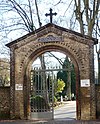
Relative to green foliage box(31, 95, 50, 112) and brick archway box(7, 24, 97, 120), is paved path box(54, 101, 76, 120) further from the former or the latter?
brick archway box(7, 24, 97, 120)

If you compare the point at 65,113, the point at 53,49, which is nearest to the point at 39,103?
the point at 53,49

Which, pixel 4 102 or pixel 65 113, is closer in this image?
pixel 4 102

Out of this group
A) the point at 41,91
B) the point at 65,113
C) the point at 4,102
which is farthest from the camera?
the point at 65,113

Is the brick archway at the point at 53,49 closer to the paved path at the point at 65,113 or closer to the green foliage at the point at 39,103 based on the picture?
the green foliage at the point at 39,103

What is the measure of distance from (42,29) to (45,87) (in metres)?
3.66

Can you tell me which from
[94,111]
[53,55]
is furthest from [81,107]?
[53,55]

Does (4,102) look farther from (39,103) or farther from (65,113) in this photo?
(65,113)

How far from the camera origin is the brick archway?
57.4 ft

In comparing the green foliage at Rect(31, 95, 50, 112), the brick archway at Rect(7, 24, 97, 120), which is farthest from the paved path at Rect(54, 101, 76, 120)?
the brick archway at Rect(7, 24, 97, 120)

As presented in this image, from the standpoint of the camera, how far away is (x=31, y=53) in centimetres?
1819

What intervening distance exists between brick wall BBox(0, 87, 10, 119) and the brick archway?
14.5 inches

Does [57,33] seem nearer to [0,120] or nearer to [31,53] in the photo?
[31,53]

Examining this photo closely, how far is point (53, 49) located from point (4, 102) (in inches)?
170

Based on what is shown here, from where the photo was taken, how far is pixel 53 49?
723 inches
